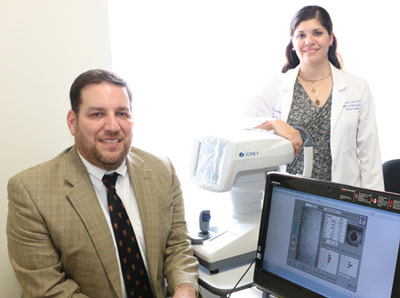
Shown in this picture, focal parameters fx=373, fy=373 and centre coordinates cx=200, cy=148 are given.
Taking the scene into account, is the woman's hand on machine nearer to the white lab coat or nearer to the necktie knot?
the white lab coat

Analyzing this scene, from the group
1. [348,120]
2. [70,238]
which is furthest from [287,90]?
[70,238]

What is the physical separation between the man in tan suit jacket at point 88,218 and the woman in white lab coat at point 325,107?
28.2 inches

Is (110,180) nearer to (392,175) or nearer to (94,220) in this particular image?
(94,220)

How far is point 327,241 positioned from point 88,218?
2.26ft

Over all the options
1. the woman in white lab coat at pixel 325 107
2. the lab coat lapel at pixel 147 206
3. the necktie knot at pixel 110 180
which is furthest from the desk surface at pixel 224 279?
the woman in white lab coat at pixel 325 107

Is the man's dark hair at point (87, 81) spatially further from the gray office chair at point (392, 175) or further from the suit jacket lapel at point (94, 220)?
the gray office chair at point (392, 175)

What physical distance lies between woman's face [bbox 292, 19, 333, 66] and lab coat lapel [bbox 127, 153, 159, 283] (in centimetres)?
95

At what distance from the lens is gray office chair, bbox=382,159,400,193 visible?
Result: 75.0 inches

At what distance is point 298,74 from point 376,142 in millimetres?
489

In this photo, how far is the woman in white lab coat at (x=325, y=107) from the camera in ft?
5.59

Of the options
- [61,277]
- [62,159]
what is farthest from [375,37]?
[61,277]

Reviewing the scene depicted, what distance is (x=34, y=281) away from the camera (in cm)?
105

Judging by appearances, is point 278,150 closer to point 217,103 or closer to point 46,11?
point 217,103

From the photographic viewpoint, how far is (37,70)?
152 cm
